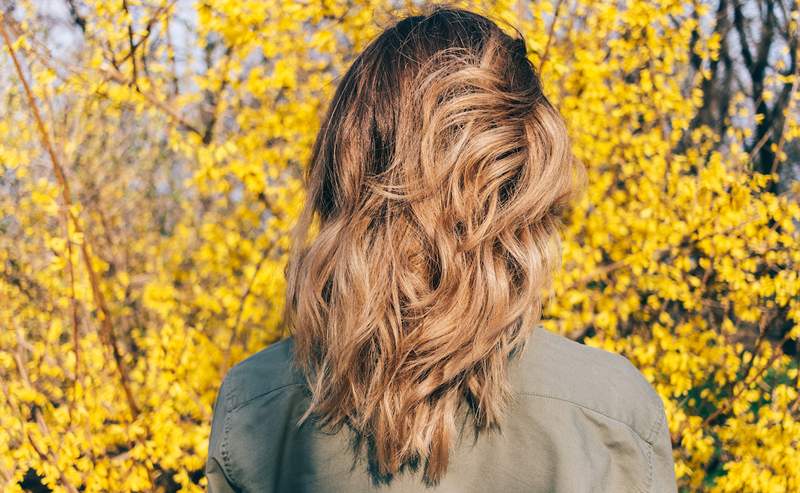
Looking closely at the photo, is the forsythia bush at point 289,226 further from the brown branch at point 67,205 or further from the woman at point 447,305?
the woman at point 447,305

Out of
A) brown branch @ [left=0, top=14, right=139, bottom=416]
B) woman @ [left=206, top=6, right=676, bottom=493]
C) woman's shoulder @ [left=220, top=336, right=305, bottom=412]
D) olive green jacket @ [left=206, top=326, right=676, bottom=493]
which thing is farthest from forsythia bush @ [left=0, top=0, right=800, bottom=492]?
olive green jacket @ [left=206, top=326, right=676, bottom=493]

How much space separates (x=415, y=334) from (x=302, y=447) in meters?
0.31

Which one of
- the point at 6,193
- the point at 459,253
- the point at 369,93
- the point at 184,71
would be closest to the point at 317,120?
the point at 184,71

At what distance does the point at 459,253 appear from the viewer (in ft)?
2.95

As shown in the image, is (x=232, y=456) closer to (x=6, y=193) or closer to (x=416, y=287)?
(x=416, y=287)

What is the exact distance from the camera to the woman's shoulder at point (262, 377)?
42.9 inches

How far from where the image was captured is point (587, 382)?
97 cm

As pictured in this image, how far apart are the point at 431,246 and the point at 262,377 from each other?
404mm

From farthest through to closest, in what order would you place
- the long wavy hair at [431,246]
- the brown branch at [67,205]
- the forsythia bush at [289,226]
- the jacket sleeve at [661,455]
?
the forsythia bush at [289,226]
the brown branch at [67,205]
the jacket sleeve at [661,455]
the long wavy hair at [431,246]

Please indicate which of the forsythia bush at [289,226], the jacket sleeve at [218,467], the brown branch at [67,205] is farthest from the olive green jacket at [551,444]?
the forsythia bush at [289,226]

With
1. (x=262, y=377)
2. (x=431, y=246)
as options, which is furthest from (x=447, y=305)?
(x=262, y=377)

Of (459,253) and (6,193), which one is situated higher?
(459,253)

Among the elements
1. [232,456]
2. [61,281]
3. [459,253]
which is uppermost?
[459,253]

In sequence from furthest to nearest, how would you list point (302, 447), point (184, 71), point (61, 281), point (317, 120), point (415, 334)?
point (184, 71), point (61, 281), point (317, 120), point (302, 447), point (415, 334)
